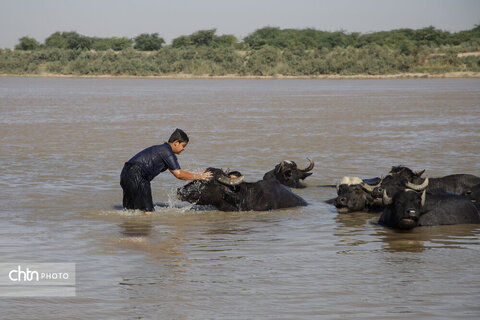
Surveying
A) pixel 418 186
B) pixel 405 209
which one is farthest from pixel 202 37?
pixel 405 209

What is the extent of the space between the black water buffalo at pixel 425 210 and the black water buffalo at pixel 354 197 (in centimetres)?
80

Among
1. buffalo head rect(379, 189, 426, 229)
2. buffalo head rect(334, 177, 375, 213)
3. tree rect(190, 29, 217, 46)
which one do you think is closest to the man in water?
buffalo head rect(334, 177, 375, 213)

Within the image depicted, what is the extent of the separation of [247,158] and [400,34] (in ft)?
288

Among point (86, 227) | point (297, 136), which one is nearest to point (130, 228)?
point (86, 227)

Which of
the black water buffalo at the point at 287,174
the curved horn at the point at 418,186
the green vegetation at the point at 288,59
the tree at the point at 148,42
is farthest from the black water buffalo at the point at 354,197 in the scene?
the tree at the point at 148,42

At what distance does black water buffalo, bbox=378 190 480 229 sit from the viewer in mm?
8961

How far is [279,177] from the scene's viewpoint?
1259 centimetres

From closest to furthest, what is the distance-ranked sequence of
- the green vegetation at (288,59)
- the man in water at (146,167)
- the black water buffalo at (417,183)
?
the man in water at (146,167) → the black water buffalo at (417,183) → the green vegetation at (288,59)

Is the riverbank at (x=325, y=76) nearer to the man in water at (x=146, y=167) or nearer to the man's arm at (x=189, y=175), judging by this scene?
the man in water at (x=146, y=167)

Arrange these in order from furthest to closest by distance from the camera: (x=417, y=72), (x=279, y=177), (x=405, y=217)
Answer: (x=417, y=72), (x=279, y=177), (x=405, y=217)

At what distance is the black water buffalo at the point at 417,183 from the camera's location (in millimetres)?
10297

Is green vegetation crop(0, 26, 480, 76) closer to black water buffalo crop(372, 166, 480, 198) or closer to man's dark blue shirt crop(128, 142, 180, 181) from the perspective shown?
black water buffalo crop(372, 166, 480, 198)

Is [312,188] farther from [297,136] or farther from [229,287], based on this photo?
[297,136]

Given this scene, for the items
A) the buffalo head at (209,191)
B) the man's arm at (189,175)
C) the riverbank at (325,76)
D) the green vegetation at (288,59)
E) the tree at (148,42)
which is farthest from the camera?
the tree at (148,42)
